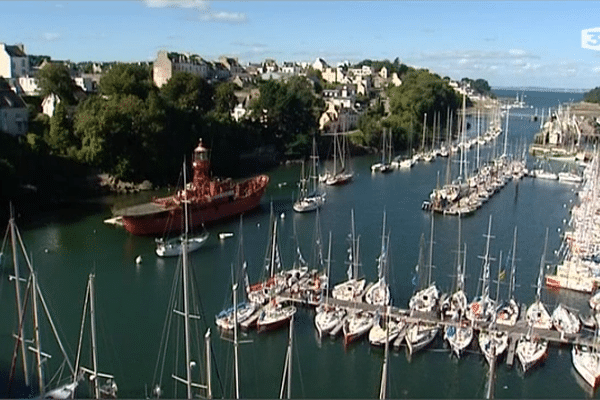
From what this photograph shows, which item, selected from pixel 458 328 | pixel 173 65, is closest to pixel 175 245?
pixel 458 328

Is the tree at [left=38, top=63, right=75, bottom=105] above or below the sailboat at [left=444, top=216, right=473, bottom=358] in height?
above

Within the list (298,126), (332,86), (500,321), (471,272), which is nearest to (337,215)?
(471,272)

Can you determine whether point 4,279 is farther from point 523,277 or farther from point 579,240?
point 579,240

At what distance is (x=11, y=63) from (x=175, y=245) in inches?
834

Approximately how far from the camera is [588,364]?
873 centimetres

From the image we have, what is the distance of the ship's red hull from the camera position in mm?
15578

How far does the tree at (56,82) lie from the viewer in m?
23.5

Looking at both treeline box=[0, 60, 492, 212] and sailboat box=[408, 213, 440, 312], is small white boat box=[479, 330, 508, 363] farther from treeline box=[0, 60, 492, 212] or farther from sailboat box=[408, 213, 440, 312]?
treeline box=[0, 60, 492, 212]

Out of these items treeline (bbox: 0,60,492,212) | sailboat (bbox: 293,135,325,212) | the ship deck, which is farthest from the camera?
treeline (bbox: 0,60,492,212)

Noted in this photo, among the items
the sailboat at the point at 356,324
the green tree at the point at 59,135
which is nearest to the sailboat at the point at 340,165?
the green tree at the point at 59,135

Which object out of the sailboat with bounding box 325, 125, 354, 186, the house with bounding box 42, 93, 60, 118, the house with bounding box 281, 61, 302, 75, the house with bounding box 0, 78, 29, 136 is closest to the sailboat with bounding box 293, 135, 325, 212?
the sailboat with bounding box 325, 125, 354, 186

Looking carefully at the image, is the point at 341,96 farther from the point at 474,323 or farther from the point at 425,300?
the point at 474,323

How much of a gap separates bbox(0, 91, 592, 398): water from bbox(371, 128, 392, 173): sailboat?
3.36m

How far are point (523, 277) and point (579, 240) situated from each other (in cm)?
239
